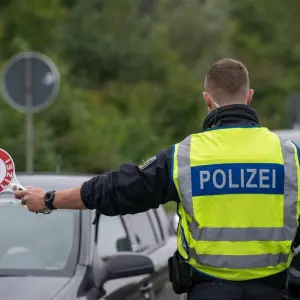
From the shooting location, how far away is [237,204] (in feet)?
14.0

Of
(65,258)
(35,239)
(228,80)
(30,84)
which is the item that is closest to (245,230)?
(228,80)

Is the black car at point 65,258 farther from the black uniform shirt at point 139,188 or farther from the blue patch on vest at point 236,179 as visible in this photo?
the blue patch on vest at point 236,179

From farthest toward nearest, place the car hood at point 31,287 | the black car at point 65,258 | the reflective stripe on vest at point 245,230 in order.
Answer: the black car at point 65,258, the car hood at point 31,287, the reflective stripe on vest at point 245,230

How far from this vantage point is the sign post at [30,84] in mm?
12062

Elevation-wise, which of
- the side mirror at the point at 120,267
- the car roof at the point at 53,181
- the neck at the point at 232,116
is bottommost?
the side mirror at the point at 120,267

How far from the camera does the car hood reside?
5.46 m

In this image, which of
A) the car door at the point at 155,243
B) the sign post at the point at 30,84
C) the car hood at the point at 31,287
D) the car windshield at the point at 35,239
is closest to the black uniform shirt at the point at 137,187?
the car hood at the point at 31,287

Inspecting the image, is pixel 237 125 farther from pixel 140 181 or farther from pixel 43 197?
pixel 43 197

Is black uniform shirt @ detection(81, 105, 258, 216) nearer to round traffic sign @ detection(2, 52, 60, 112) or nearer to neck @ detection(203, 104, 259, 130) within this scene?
neck @ detection(203, 104, 259, 130)

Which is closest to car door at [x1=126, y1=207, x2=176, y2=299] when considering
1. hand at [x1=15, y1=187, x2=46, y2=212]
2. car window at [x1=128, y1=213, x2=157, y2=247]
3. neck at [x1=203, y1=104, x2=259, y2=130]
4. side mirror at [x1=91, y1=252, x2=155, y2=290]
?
car window at [x1=128, y1=213, x2=157, y2=247]

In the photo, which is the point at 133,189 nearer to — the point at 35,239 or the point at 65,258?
the point at 65,258

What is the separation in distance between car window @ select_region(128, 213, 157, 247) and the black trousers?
10.4 feet

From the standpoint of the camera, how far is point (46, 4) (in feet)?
97.8

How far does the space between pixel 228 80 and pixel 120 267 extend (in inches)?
77.1
